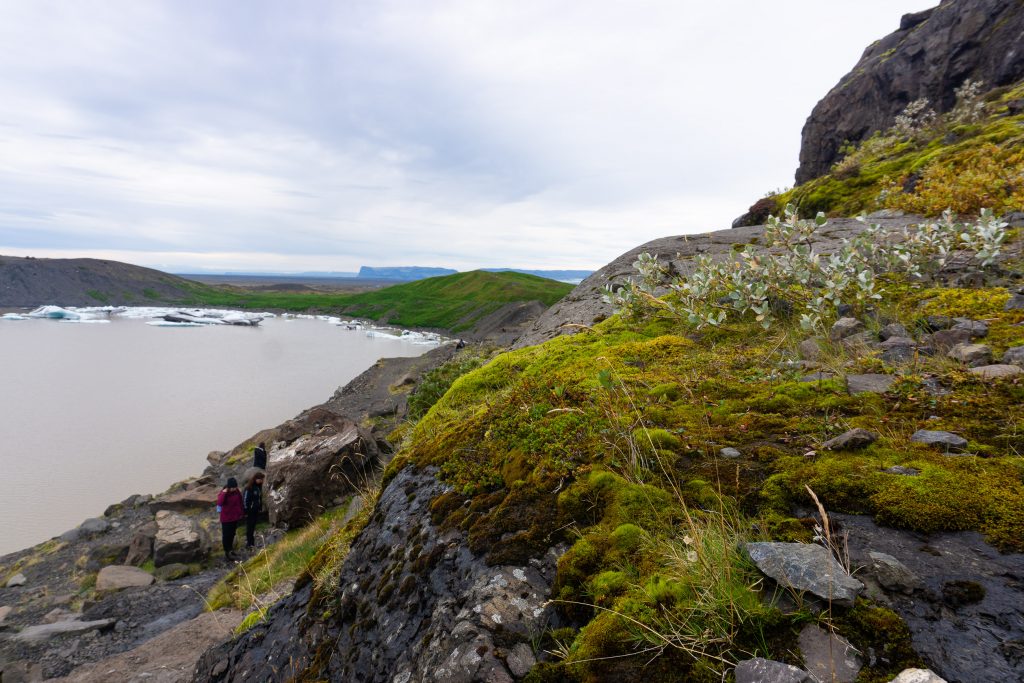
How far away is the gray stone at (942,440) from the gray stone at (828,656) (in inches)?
78.8

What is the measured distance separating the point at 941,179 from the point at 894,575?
1392cm

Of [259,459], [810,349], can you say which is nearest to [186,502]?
[259,459]

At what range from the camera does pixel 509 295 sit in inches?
4412

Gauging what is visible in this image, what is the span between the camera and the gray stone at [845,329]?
6.24 meters

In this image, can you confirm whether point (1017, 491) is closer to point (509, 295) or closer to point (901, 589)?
point (901, 589)

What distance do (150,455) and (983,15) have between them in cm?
7973

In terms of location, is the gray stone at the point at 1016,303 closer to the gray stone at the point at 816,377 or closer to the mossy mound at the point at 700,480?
the mossy mound at the point at 700,480

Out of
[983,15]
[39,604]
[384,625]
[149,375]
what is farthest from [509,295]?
[384,625]

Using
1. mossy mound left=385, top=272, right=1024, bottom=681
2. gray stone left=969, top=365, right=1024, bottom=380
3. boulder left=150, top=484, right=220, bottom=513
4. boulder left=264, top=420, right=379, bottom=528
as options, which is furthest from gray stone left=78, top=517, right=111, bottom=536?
gray stone left=969, top=365, right=1024, bottom=380

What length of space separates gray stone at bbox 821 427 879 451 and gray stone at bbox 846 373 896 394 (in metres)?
1.21

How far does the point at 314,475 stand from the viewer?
14.4 metres

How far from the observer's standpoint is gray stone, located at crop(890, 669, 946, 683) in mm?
1688

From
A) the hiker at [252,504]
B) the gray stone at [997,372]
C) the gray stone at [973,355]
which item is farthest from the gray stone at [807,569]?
the hiker at [252,504]

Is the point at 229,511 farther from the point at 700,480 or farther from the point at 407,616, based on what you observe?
the point at 700,480
